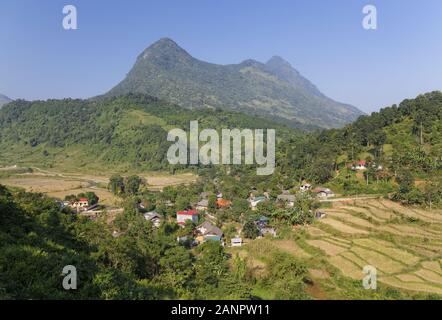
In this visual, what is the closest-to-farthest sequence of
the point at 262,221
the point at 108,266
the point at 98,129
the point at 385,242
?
1. the point at 108,266
2. the point at 385,242
3. the point at 262,221
4. the point at 98,129

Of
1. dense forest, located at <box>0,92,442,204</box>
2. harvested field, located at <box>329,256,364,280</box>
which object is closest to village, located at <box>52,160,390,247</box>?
dense forest, located at <box>0,92,442,204</box>

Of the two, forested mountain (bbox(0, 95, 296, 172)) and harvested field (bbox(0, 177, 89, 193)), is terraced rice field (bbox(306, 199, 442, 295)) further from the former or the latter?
forested mountain (bbox(0, 95, 296, 172))

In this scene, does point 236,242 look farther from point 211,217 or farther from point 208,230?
point 211,217

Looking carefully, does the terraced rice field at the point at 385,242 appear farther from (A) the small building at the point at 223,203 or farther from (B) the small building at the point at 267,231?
(A) the small building at the point at 223,203

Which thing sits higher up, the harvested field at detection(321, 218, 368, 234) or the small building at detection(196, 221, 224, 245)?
the harvested field at detection(321, 218, 368, 234)

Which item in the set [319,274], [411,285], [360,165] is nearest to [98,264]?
[319,274]

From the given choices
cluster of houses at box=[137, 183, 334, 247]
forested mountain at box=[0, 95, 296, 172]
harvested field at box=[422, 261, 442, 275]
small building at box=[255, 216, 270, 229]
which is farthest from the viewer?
forested mountain at box=[0, 95, 296, 172]

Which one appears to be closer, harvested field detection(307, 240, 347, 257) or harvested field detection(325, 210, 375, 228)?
harvested field detection(307, 240, 347, 257)
